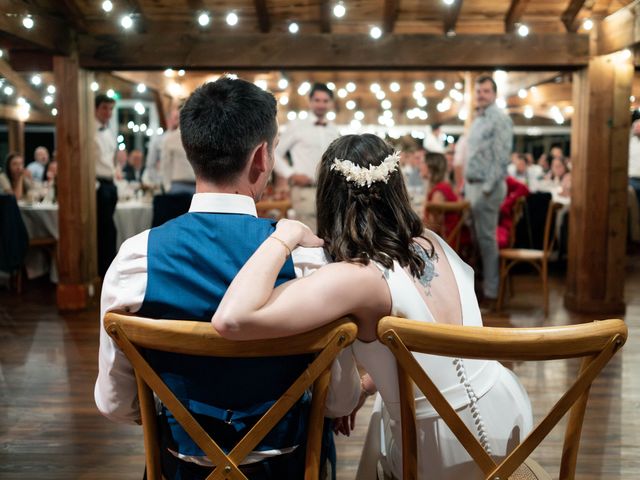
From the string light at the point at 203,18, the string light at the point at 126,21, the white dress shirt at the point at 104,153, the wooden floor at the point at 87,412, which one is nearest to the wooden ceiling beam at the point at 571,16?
the wooden floor at the point at 87,412

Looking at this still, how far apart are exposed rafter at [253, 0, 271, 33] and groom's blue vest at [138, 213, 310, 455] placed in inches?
176

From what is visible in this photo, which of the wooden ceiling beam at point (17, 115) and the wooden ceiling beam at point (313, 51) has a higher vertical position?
the wooden ceiling beam at point (17, 115)

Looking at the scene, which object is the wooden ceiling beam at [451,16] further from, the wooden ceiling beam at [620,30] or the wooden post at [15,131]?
the wooden post at [15,131]

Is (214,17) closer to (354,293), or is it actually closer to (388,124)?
(354,293)

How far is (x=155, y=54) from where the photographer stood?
5676 millimetres

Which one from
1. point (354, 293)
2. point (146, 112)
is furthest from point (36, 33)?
point (146, 112)

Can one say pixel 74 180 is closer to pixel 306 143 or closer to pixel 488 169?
pixel 306 143

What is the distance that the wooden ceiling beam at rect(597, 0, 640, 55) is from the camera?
16.3ft

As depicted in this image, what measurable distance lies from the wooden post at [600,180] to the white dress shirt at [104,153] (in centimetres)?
406

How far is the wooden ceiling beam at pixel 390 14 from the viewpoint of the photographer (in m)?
5.53

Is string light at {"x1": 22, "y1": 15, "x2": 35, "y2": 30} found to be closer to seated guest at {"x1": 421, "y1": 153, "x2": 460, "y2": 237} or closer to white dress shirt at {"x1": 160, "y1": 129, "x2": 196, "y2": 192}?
white dress shirt at {"x1": 160, "y1": 129, "x2": 196, "y2": 192}

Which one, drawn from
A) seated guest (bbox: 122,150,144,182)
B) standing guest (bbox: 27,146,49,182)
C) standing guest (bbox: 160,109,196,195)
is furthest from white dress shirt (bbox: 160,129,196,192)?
standing guest (bbox: 27,146,49,182)

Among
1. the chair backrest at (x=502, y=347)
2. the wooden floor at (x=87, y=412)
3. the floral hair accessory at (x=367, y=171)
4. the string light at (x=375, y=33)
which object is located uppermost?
the string light at (x=375, y=33)

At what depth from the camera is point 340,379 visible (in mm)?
1429
